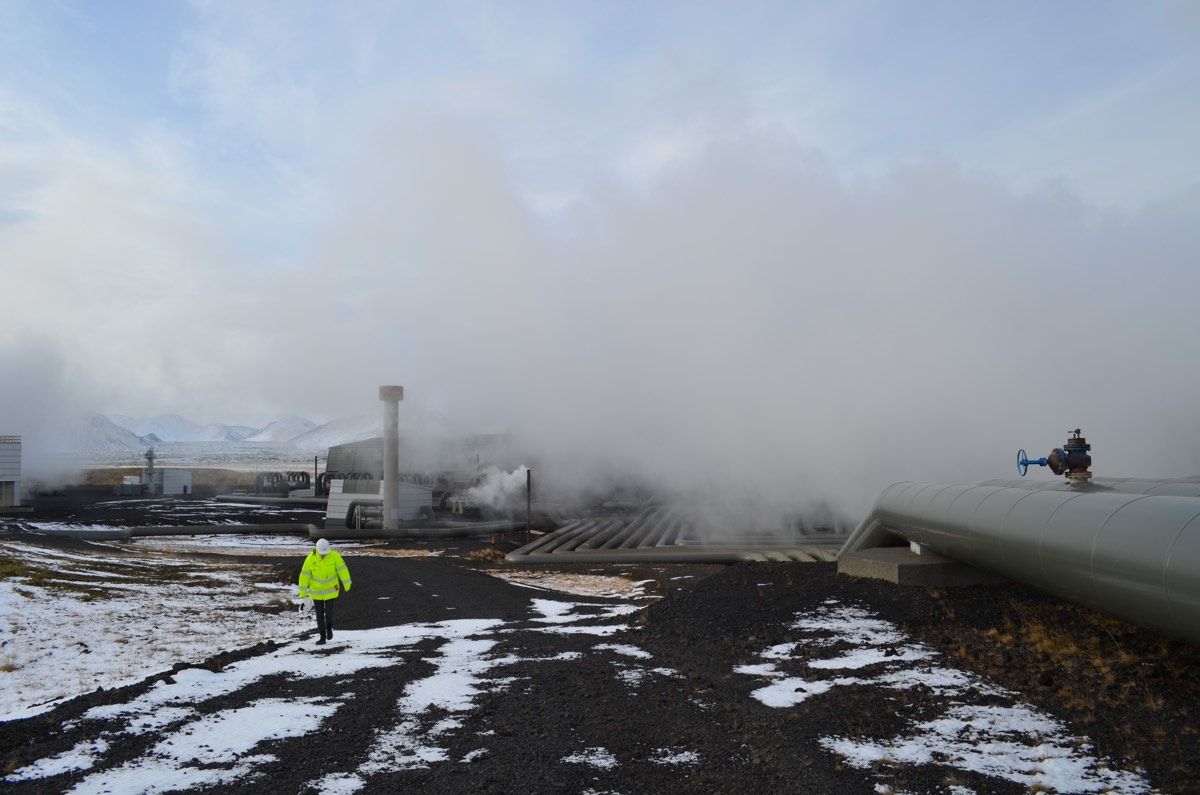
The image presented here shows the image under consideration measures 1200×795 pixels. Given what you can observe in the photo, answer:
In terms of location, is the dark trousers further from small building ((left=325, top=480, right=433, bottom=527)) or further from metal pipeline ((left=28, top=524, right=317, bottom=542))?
small building ((left=325, top=480, right=433, bottom=527))

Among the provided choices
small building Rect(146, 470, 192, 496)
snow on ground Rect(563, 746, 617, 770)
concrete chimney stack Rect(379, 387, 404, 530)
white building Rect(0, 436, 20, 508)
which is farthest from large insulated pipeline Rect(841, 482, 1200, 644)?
small building Rect(146, 470, 192, 496)

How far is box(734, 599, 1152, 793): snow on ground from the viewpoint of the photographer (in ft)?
22.8

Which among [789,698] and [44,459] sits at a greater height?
[44,459]

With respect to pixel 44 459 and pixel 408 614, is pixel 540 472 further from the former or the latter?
pixel 44 459

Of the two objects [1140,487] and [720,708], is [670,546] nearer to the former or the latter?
[1140,487]

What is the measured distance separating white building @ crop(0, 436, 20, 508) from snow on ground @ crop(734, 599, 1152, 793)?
6600 cm

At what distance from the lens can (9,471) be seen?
5934 centimetres

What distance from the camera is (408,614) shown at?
17625mm

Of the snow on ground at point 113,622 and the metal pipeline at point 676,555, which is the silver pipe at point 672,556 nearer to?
the metal pipeline at point 676,555

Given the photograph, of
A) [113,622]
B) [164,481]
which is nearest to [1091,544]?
[113,622]

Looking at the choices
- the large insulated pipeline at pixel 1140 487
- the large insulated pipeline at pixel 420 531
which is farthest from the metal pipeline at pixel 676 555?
the large insulated pipeline at pixel 420 531

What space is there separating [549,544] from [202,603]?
1747 centimetres

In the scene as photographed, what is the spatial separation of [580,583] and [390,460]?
936 inches

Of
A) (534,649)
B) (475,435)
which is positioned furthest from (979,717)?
(475,435)
